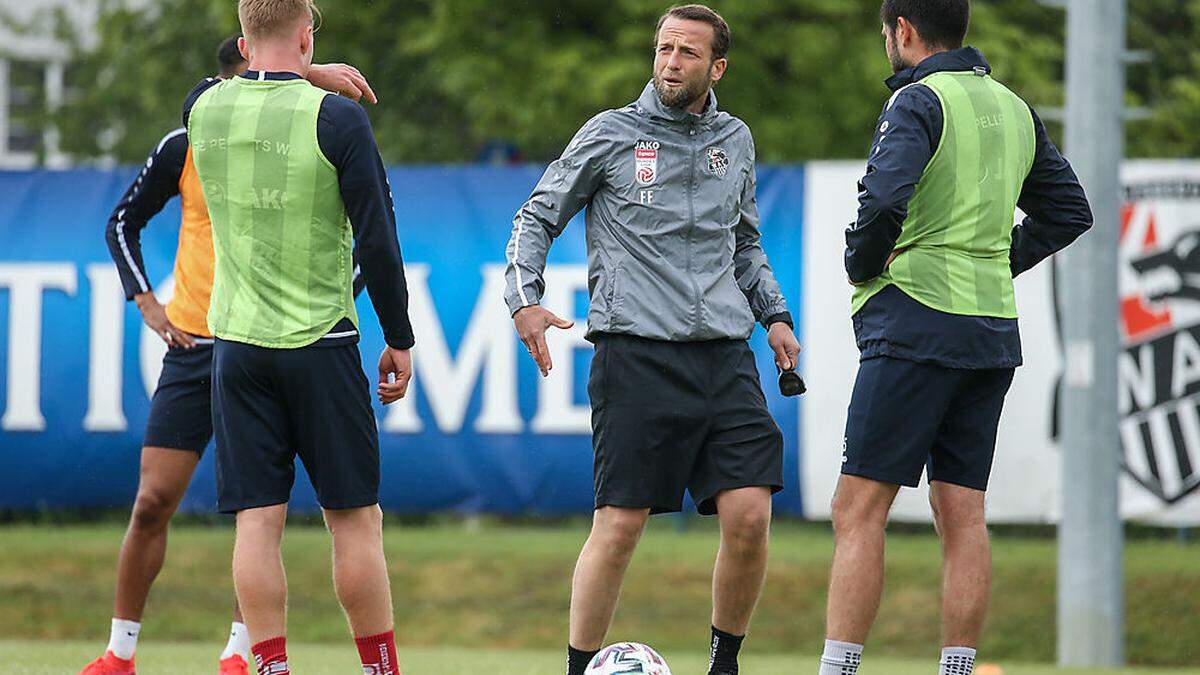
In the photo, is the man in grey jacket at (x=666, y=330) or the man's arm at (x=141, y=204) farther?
the man's arm at (x=141, y=204)

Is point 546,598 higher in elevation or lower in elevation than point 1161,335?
lower

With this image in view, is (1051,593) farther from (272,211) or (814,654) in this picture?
(272,211)

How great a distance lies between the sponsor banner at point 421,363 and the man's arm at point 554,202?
16.0 feet

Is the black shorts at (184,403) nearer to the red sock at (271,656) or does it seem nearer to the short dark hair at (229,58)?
the short dark hair at (229,58)

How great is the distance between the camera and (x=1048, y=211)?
6.72 meters

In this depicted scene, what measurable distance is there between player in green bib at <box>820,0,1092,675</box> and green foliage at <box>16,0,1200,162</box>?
1037 centimetres

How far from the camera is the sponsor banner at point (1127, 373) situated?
10.9 metres

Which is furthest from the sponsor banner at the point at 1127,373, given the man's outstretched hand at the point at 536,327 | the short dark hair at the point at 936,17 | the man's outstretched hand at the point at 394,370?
the man's outstretched hand at the point at 394,370

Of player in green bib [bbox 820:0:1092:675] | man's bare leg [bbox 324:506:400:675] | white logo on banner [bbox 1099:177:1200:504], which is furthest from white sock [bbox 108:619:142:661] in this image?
white logo on banner [bbox 1099:177:1200:504]

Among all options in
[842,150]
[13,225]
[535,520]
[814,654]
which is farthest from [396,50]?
[814,654]

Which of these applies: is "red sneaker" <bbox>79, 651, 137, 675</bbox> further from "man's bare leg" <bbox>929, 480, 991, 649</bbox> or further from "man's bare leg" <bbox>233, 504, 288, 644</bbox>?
"man's bare leg" <bbox>929, 480, 991, 649</bbox>

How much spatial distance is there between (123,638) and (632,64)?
33.4ft

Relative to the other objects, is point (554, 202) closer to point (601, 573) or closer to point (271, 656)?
point (601, 573)

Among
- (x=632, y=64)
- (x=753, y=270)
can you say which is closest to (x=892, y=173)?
(x=753, y=270)
